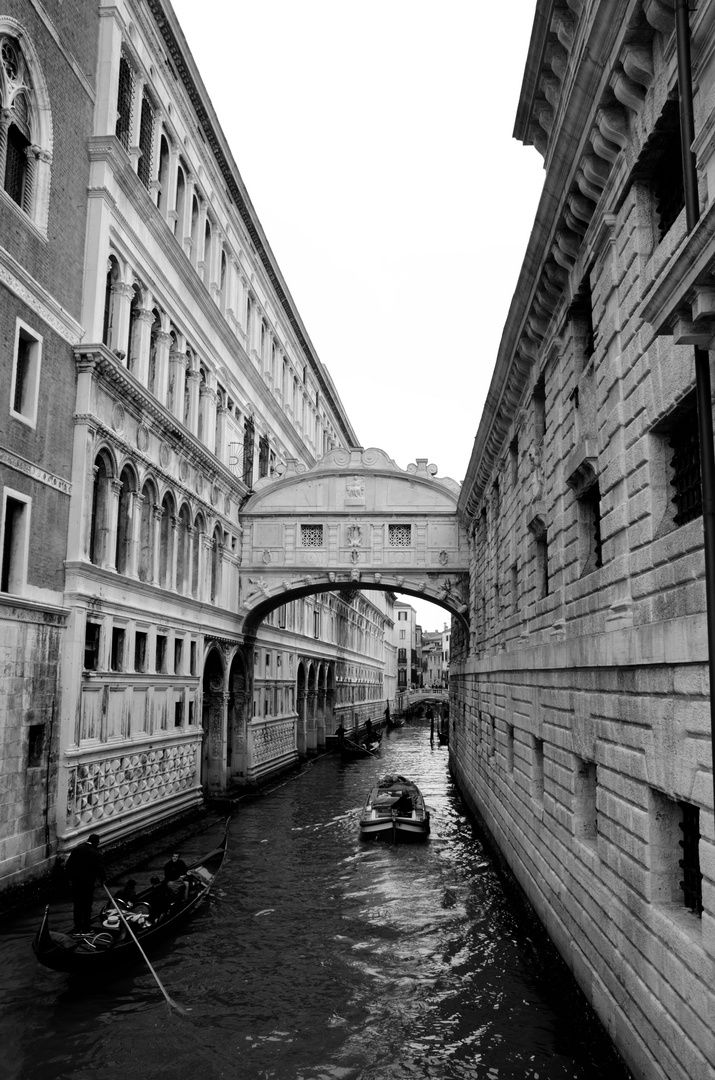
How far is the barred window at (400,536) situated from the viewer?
2533cm

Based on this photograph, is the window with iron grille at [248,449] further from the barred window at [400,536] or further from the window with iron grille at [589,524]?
the window with iron grille at [589,524]

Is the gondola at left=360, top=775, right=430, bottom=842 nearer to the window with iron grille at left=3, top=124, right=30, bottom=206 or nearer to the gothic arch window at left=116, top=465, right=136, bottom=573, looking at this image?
the gothic arch window at left=116, top=465, right=136, bottom=573

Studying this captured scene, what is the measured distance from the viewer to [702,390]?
5535 mm

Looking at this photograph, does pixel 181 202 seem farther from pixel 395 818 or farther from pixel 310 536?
pixel 395 818

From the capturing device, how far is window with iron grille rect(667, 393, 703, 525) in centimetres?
648

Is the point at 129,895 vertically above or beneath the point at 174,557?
beneath

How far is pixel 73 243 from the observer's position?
1504cm

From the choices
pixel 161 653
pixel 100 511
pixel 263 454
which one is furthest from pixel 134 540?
pixel 263 454

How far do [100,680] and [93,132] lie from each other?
9.53 m

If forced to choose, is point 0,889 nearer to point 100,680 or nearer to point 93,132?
point 100,680

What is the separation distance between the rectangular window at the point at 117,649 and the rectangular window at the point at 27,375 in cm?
462

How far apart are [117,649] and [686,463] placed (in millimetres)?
12363

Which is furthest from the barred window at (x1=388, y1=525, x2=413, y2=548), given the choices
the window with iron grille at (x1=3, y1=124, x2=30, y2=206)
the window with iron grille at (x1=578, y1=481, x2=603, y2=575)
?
the window with iron grille at (x1=578, y1=481, x2=603, y2=575)

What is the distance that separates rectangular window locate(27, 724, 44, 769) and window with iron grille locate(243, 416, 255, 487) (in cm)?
1377
